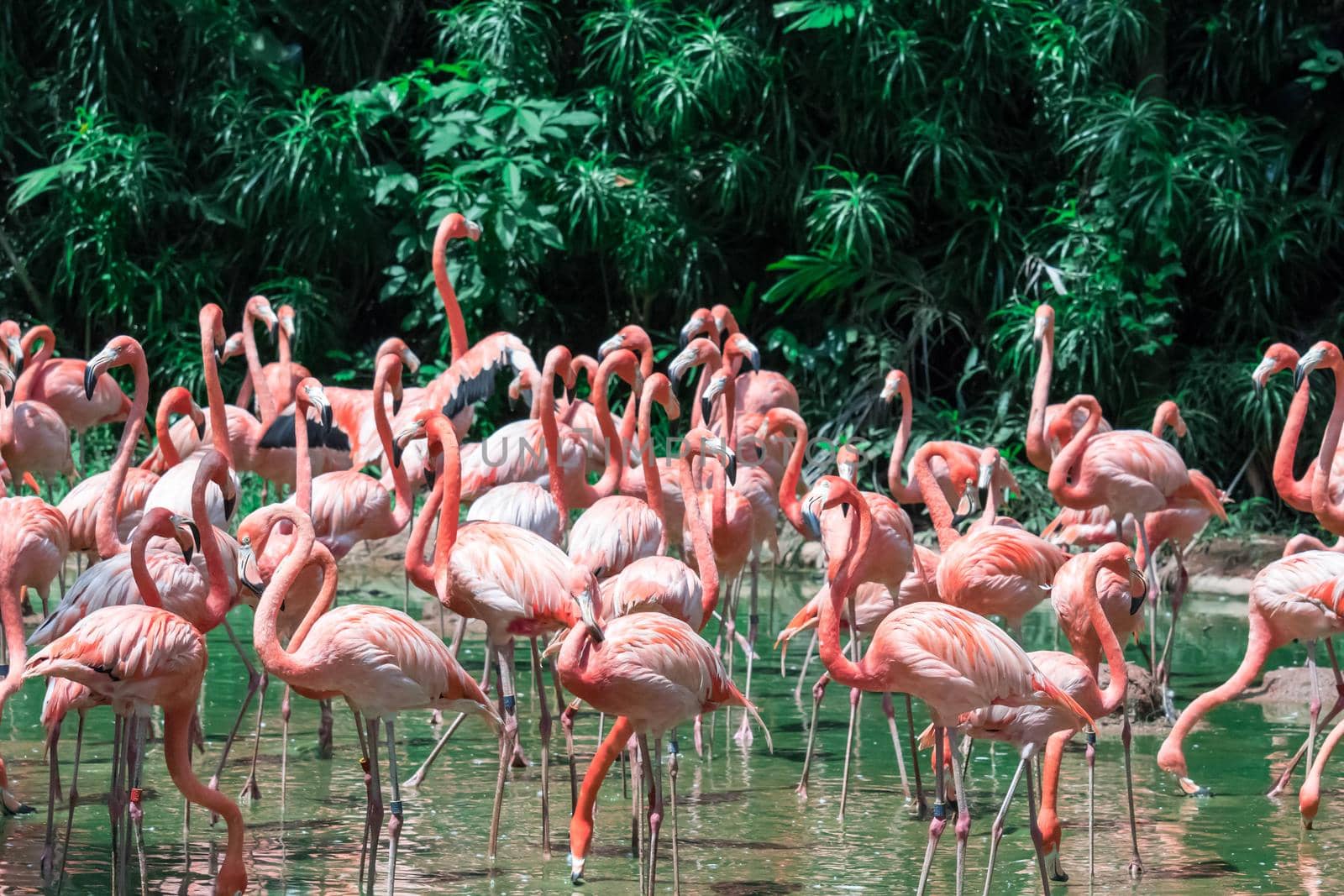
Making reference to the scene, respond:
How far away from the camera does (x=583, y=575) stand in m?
3.86

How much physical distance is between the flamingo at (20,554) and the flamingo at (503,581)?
967 millimetres

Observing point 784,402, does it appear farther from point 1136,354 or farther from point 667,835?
point 667,835

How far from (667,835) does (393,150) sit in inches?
282

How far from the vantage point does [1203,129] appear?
971 cm

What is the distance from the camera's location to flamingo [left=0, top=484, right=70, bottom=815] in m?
4.32

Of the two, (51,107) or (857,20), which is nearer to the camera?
(857,20)

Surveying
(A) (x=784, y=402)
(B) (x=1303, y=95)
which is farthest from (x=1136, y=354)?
(A) (x=784, y=402)

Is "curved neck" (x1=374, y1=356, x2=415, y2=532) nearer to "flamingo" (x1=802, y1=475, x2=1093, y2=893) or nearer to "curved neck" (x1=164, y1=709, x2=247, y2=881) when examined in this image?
"curved neck" (x1=164, y1=709, x2=247, y2=881)

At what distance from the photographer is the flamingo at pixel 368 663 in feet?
12.0

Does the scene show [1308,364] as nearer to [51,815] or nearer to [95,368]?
[95,368]

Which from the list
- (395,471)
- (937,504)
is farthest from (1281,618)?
(395,471)

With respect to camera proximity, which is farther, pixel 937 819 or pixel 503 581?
pixel 503 581

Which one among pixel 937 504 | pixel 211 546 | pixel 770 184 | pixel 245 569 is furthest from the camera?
pixel 770 184

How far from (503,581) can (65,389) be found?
12.9 ft
